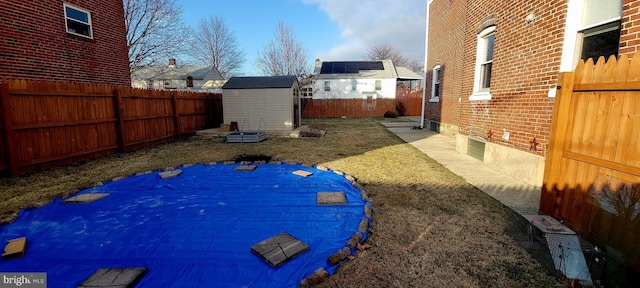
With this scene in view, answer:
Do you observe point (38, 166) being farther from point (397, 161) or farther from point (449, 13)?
point (449, 13)

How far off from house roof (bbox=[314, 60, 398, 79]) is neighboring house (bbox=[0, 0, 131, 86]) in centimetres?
A: 2261

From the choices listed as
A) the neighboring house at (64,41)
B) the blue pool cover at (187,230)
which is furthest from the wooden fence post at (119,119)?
the blue pool cover at (187,230)

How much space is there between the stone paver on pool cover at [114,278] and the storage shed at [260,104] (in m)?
9.72

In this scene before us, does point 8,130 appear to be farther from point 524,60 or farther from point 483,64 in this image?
point 483,64

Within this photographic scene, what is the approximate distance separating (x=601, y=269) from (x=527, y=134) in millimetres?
3113

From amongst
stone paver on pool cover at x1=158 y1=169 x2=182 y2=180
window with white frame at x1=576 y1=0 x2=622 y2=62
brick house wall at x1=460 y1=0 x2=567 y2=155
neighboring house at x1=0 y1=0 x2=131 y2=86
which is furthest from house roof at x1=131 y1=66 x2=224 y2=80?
window with white frame at x1=576 y1=0 x2=622 y2=62

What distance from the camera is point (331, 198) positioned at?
13.4 feet

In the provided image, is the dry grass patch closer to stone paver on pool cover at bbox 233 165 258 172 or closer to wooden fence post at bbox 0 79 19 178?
wooden fence post at bbox 0 79 19 178

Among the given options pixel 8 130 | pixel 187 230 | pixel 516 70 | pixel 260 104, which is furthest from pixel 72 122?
pixel 516 70

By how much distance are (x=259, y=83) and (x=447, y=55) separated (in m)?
8.10

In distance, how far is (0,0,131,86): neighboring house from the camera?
6.85 metres

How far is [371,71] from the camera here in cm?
3114

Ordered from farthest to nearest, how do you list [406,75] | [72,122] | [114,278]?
[406,75], [72,122], [114,278]

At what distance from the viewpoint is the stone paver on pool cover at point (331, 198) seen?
12.9 feet
